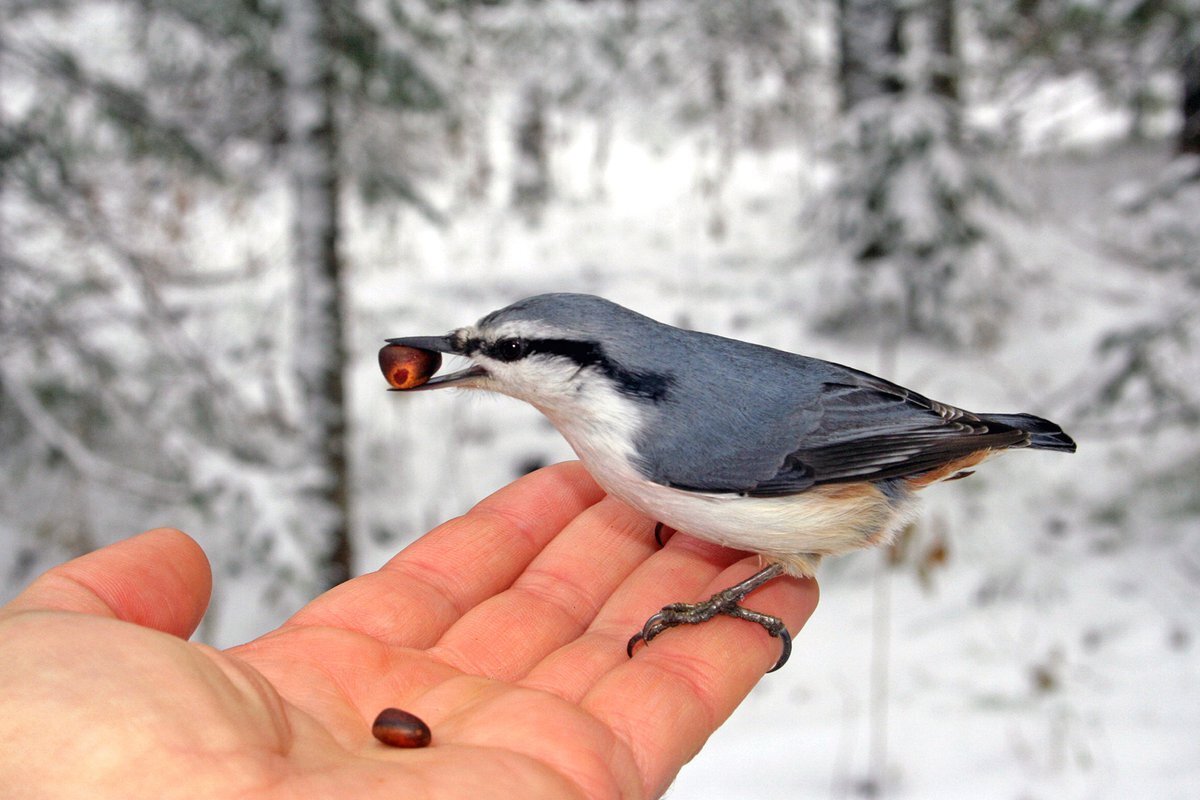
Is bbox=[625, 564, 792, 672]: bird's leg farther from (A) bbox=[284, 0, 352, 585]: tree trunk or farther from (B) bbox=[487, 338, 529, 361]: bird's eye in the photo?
(A) bbox=[284, 0, 352, 585]: tree trunk

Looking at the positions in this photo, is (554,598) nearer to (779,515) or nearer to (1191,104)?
(779,515)

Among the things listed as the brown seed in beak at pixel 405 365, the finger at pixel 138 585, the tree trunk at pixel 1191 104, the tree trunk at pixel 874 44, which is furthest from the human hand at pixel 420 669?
the tree trunk at pixel 874 44

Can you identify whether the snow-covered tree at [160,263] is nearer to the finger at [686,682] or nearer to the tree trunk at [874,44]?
the finger at [686,682]

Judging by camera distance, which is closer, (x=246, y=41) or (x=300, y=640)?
(x=300, y=640)

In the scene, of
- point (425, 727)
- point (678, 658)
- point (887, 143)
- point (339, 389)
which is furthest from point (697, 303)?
point (425, 727)

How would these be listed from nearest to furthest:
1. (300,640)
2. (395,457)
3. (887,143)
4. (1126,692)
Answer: (300,640) → (1126,692) → (887,143) → (395,457)

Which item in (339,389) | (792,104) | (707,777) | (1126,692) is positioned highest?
(792,104)

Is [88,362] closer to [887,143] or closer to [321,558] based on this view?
[321,558]

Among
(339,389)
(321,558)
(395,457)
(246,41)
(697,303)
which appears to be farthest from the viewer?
(697,303)
